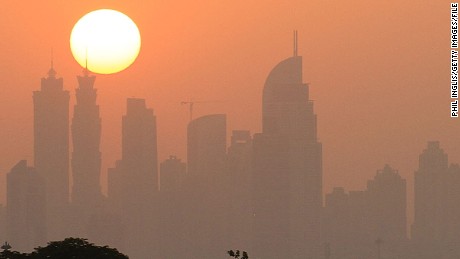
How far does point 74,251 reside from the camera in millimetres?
56219

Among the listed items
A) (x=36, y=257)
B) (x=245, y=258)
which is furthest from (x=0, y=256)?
(x=245, y=258)

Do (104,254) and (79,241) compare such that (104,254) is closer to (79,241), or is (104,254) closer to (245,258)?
(79,241)

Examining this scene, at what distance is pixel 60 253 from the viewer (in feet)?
184

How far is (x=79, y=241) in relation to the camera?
57.0 meters

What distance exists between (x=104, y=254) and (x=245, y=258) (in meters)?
5.92

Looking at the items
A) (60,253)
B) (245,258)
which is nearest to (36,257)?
(60,253)

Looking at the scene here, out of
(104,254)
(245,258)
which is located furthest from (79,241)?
(245,258)

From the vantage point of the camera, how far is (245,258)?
57719mm

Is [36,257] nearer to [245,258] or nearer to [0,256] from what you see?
[0,256]

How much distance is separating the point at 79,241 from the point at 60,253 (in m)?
1.31

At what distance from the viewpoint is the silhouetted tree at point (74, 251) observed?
56.0m

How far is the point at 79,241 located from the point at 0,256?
130 inches

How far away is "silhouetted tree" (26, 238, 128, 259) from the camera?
5597cm

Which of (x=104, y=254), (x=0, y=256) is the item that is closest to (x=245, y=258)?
(x=104, y=254)
